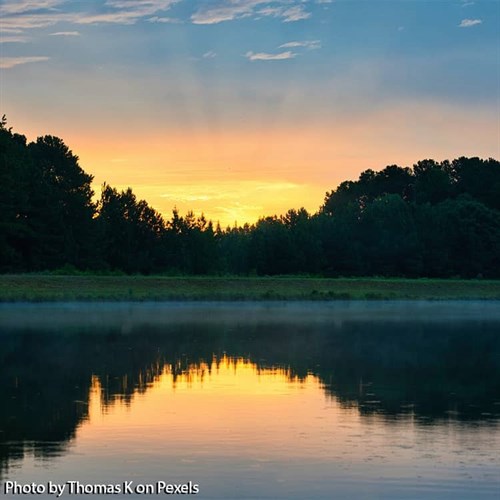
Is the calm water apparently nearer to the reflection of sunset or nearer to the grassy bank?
the reflection of sunset

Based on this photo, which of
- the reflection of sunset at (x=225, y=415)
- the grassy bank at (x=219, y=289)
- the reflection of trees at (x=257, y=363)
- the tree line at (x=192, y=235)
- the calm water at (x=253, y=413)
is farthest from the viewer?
the tree line at (x=192, y=235)

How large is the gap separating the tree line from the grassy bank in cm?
1147

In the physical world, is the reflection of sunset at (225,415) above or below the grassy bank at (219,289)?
below

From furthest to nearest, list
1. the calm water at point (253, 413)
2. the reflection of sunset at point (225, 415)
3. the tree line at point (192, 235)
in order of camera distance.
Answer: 1. the tree line at point (192, 235)
2. the reflection of sunset at point (225, 415)
3. the calm water at point (253, 413)

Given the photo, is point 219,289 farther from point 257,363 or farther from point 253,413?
point 253,413

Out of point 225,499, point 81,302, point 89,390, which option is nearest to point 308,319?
point 81,302

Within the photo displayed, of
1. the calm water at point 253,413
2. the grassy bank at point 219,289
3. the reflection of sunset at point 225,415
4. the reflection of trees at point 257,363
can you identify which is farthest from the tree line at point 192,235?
the reflection of sunset at point 225,415

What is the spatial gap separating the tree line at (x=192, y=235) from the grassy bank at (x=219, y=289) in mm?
11469

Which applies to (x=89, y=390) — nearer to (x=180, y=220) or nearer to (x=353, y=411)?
(x=353, y=411)

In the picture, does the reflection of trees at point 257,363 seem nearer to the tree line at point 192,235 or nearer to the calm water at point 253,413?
the calm water at point 253,413

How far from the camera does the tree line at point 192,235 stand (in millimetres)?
75000

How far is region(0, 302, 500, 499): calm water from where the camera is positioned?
39.4 feet

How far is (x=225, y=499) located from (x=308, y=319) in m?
35.0

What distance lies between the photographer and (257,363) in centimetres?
2553
